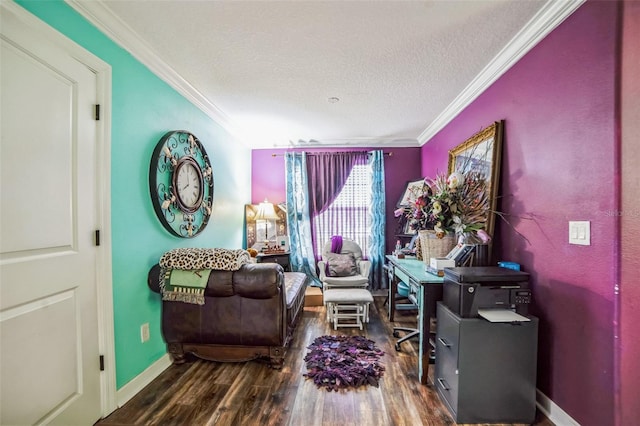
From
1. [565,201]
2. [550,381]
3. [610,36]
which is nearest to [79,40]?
[610,36]

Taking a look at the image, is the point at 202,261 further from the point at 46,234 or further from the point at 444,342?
the point at 444,342

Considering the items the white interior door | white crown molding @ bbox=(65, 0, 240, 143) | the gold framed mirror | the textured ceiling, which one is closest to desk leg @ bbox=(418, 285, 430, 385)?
the gold framed mirror

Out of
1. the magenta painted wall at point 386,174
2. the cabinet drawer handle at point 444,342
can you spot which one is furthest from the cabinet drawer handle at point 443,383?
the magenta painted wall at point 386,174

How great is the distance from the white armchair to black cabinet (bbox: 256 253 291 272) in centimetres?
55

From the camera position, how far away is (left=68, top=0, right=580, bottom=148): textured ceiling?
5.38 feet

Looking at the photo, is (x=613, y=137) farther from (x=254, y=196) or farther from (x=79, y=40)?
(x=254, y=196)

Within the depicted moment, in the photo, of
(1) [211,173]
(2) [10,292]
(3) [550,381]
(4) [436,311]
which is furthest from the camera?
(1) [211,173]

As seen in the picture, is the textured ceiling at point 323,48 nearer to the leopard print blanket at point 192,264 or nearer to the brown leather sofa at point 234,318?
the leopard print blanket at point 192,264

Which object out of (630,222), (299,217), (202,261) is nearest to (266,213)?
(299,217)

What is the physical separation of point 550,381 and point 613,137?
1.47 metres

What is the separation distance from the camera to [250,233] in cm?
426

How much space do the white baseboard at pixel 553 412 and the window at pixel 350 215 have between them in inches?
111

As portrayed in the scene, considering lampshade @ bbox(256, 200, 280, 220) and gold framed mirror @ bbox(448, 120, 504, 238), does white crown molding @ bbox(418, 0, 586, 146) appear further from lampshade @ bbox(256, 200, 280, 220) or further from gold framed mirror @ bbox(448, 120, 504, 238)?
lampshade @ bbox(256, 200, 280, 220)

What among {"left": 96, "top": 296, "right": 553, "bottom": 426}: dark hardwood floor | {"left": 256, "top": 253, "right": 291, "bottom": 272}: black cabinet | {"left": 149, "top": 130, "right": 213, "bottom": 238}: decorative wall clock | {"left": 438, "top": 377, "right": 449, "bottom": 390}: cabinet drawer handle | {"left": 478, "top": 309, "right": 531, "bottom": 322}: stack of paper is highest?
{"left": 149, "top": 130, "right": 213, "bottom": 238}: decorative wall clock
